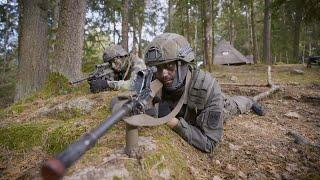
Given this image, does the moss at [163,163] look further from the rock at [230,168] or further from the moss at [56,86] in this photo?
the moss at [56,86]

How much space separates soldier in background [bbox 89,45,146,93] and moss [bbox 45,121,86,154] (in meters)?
2.45

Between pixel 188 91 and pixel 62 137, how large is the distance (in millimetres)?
1493

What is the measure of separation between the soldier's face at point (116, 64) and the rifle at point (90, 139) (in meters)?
3.45

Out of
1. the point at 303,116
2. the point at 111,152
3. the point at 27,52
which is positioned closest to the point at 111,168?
the point at 111,152

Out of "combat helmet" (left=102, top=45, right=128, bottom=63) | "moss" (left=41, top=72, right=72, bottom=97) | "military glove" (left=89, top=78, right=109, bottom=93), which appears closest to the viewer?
"military glove" (left=89, top=78, right=109, bottom=93)

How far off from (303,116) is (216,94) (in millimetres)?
2807

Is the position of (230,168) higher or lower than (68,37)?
lower

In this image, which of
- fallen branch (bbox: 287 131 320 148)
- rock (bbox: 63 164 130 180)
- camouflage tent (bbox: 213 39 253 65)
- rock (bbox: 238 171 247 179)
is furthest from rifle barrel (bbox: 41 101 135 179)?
camouflage tent (bbox: 213 39 253 65)

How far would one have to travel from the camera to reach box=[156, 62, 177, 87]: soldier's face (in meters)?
3.34

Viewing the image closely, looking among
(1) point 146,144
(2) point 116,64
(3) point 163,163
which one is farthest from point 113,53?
(3) point 163,163

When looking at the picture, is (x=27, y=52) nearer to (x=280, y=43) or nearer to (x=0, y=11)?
(x=0, y=11)

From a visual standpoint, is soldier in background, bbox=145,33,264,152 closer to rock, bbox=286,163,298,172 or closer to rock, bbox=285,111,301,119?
rock, bbox=286,163,298,172

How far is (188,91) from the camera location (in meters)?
3.50

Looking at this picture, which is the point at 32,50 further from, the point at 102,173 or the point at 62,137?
the point at 102,173
